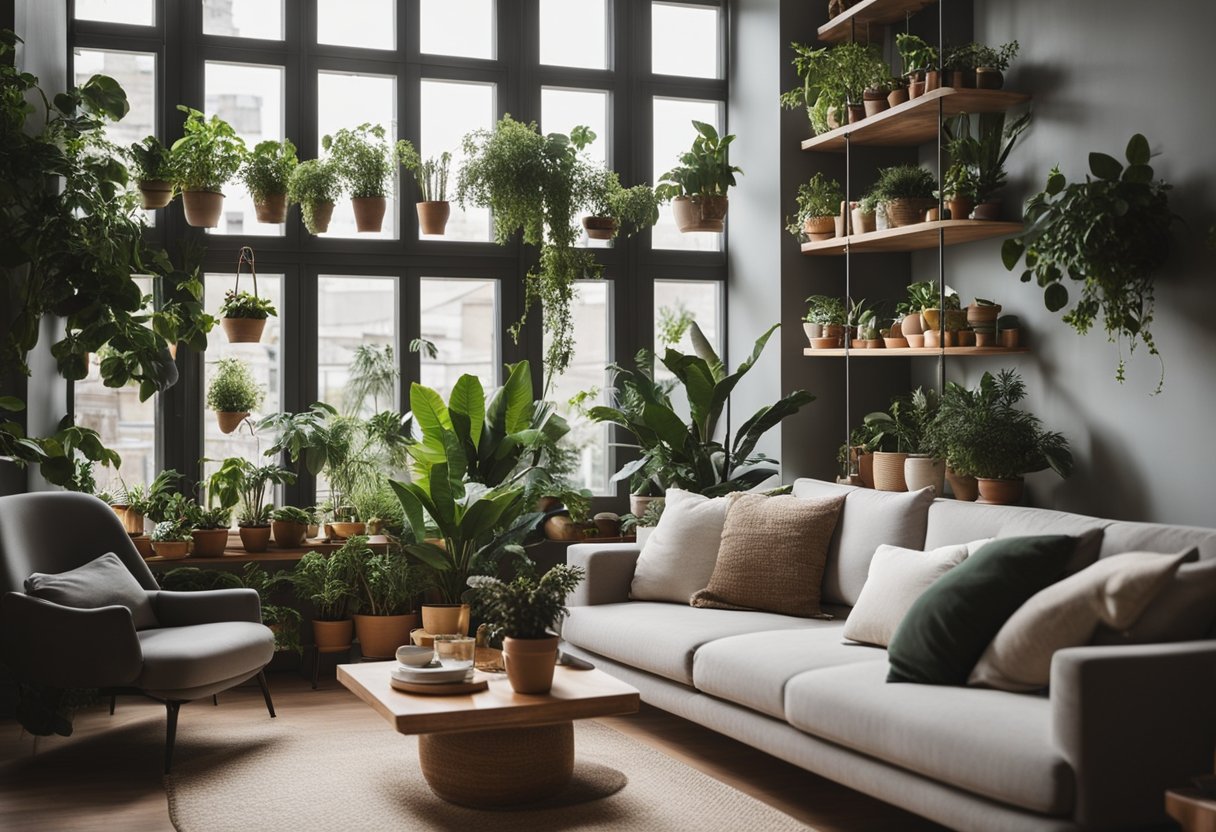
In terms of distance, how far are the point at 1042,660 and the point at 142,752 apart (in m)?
3.22

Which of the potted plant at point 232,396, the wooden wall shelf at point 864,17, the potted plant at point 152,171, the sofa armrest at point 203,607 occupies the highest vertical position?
the wooden wall shelf at point 864,17

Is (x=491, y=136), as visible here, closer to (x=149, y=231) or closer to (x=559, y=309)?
(x=559, y=309)

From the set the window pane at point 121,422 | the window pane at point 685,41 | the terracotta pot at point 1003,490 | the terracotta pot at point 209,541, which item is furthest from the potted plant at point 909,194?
the window pane at point 121,422

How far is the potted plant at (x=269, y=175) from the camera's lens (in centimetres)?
583

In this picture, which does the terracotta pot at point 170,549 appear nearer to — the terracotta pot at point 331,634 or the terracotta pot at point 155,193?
the terracotta pot at point 331,634

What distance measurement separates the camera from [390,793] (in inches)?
155

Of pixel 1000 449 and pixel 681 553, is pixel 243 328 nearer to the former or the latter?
pixel 681 553

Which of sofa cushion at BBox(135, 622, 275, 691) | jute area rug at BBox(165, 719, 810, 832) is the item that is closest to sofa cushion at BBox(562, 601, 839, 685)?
jute area rug at BBox(165, 719, 810, 832)

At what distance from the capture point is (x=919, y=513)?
4.42 m

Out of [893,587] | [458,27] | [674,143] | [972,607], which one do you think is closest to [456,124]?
[458,27]

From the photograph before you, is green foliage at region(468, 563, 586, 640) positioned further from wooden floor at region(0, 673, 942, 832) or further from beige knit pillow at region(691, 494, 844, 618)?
beige knit pillow at region(691, 494, 844, 618)

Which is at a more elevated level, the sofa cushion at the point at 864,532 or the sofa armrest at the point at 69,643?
the sofa cushion at the point at 864,532

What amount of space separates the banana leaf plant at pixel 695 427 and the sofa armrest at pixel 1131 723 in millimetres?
3015

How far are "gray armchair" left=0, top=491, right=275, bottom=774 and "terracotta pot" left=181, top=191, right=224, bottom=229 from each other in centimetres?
161
